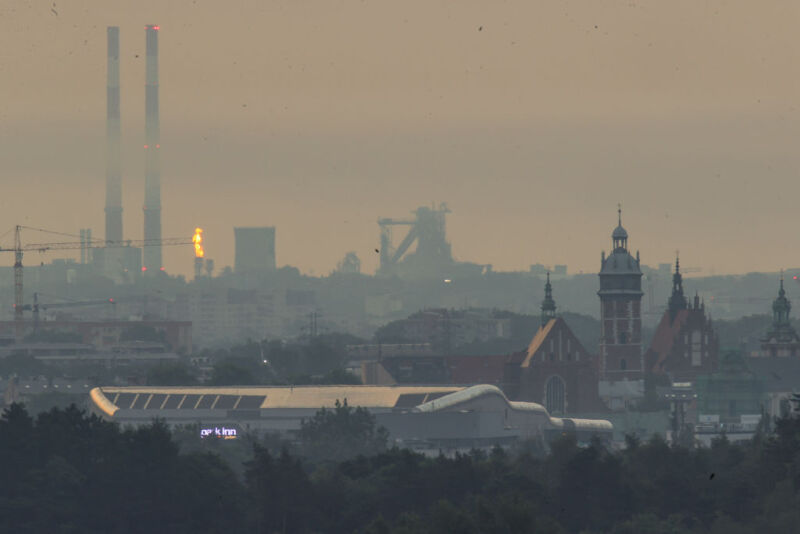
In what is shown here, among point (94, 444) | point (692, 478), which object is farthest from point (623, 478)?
point (94, 444)

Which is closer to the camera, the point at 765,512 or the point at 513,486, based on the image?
the point at 765,512

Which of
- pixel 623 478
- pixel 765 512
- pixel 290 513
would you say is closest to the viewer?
pixel 765 512

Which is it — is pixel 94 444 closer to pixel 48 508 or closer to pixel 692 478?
pixel 48 508

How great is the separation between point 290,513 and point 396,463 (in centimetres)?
1734

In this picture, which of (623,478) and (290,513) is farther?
(623,478)

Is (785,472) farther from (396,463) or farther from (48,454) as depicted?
(48,454)

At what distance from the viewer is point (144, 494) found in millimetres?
178625

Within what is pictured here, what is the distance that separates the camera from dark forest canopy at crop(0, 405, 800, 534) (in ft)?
573

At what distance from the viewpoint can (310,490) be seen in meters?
178

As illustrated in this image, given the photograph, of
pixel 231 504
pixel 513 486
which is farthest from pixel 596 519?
pixel 231 504

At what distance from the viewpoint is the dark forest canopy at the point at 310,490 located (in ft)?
573

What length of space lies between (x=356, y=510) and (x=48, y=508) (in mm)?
17061

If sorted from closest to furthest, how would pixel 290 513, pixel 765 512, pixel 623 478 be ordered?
pixel 765 512 → pixel 290 513 → pixel 623 478

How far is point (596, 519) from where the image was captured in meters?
177
